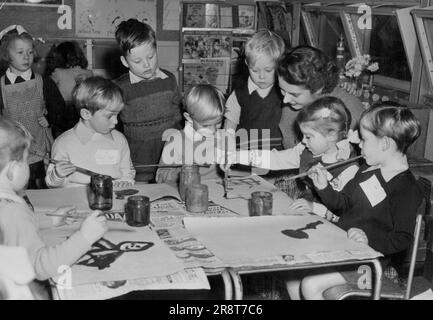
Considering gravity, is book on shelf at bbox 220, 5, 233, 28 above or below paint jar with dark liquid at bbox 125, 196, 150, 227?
above

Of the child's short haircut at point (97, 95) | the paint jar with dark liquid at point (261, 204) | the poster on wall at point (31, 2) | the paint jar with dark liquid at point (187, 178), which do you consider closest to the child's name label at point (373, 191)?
the paint jar with dark liquid at point (261, 204)

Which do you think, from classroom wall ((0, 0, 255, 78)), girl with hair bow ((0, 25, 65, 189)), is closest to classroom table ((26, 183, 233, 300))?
girl with hair bow ((0, 25, 65, 189))

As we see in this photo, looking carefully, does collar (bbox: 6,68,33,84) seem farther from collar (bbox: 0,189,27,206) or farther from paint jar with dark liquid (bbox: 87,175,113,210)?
collar (bbox: 0,189,27,206)

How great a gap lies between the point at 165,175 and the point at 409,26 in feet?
6.98

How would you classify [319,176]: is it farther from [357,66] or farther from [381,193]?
[357,66]

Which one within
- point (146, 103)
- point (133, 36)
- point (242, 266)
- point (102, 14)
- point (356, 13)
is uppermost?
point (102, 14)

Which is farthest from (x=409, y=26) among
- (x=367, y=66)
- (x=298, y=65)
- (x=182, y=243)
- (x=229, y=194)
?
(x=182, y=243)

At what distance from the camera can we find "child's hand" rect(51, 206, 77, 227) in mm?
→ 2145

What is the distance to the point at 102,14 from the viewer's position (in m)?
5.99

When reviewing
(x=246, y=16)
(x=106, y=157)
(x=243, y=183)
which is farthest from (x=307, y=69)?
(x=246, y=16)

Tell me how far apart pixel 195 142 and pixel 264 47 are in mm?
627

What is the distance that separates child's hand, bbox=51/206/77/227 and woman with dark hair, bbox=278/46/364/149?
1200 millimetres

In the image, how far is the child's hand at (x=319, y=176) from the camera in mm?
2391

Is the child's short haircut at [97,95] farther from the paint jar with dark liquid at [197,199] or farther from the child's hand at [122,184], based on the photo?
the paint jar with dark liquid at [197,199]
